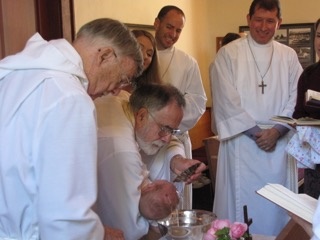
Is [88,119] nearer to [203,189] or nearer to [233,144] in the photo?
[233,144]

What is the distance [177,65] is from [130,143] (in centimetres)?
173

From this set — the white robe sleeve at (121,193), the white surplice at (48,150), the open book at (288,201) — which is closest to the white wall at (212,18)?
the white robe sleeve at (121,193)

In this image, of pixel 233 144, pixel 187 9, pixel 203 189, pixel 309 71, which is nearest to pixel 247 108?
pixel 233 144

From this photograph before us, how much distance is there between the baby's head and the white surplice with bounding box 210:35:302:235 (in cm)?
140

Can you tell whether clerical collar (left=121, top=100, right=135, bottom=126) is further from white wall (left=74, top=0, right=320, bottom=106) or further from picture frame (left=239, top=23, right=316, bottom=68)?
picture frame (left=239, top=23, right=316, bottom=68)

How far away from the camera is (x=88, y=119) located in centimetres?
107

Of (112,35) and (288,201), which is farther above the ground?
(112,35)

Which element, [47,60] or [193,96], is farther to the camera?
[193,96]

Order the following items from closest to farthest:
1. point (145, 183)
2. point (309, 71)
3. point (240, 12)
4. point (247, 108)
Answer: point (145, 183) < point (309, 71) < point (247, 108) < point (240, 12)

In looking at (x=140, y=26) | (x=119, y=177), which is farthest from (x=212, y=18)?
(x=119, y=177)

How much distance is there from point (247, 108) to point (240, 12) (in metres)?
3.32

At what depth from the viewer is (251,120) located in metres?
2.85

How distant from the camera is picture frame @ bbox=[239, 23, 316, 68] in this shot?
5.78m

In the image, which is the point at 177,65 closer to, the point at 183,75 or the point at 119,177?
the point at 183,75
